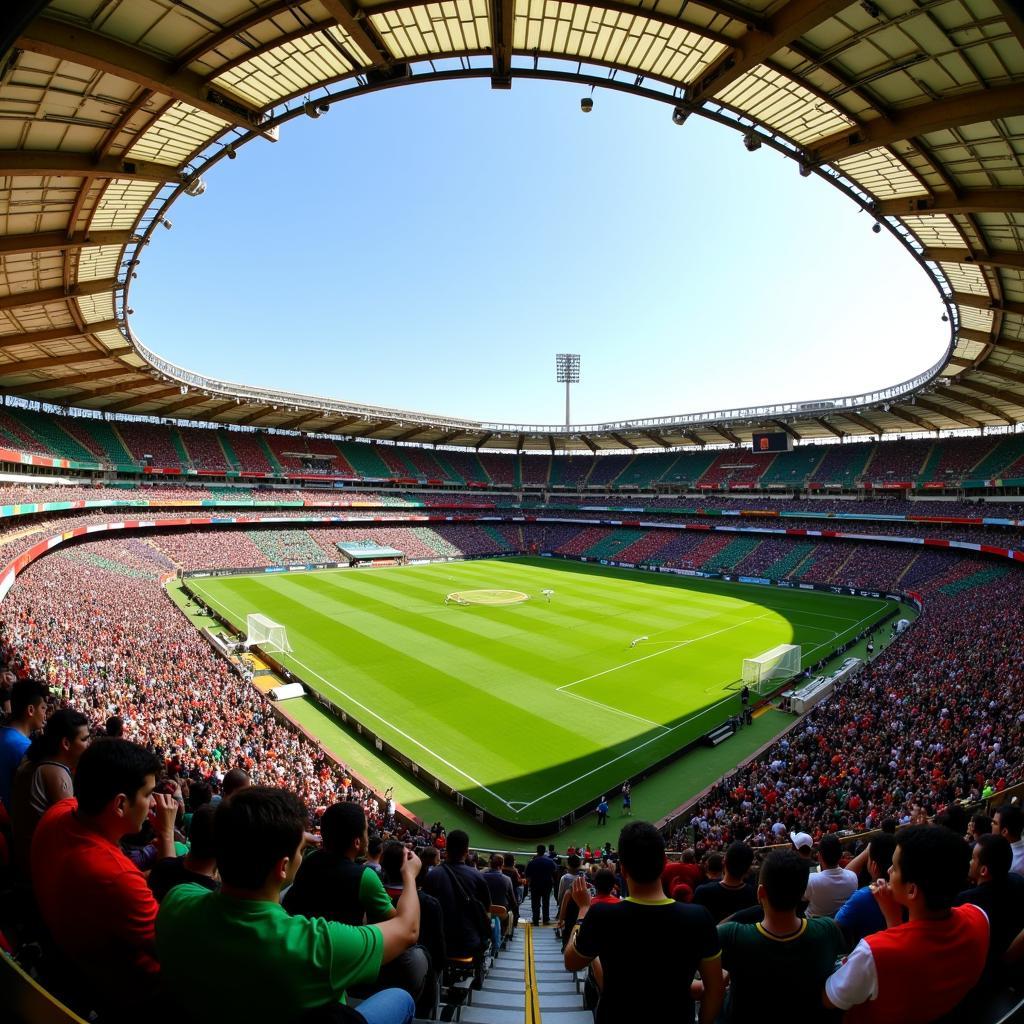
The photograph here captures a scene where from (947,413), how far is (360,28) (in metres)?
51.2

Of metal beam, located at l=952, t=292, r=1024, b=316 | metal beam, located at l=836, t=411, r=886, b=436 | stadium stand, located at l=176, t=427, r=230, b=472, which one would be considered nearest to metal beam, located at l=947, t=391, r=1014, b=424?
metal beam, located at l=836, t=411, r=886, b=436

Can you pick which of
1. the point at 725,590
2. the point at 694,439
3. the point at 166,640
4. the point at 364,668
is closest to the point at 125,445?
the point at 166,640

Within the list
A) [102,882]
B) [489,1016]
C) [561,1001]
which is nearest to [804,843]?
[561,1001]

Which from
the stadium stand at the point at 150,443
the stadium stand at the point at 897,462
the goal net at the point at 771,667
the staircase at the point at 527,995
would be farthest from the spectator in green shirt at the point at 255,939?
the stadium stand at the point at 897,462

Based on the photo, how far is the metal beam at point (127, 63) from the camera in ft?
33.7

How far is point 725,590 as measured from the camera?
1927 inches

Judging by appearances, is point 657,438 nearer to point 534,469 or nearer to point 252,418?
point 534,469

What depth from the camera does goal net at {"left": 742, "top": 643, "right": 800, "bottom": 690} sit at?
26.6m

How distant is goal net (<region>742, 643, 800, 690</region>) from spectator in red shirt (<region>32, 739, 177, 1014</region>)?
89.4ft

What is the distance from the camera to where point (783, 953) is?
2740mm

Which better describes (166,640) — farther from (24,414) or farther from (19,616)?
(24,414)

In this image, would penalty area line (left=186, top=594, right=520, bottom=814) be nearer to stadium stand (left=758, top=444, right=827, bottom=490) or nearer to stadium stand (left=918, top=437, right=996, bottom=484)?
stadium stand (left=918, top=437, right=996, bottom=484)

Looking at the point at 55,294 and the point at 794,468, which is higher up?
the point at 55,294

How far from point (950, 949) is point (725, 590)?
4917cm
